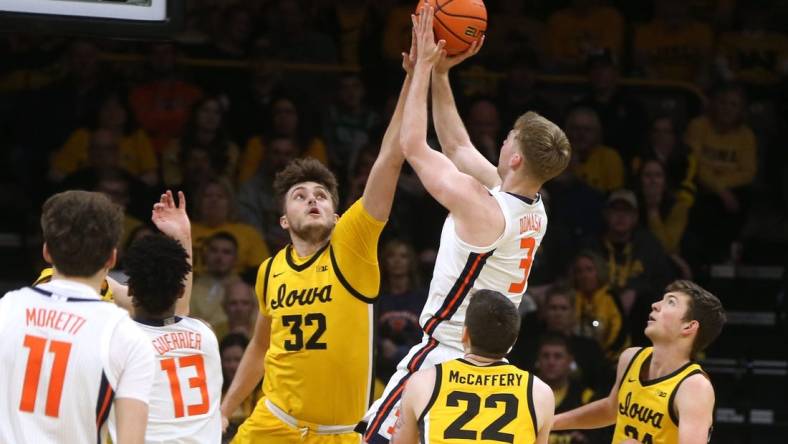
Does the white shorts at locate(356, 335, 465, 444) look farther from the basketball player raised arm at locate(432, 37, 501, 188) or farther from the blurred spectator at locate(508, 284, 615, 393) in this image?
the blurred spectator at locate(508, 284, 615, 393)

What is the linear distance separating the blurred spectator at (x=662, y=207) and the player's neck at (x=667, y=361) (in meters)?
4.86

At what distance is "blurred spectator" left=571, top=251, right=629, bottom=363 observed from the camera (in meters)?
10.4

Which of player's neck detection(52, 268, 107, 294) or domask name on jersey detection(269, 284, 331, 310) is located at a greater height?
player's neck detection(52, 268, 107, 294)

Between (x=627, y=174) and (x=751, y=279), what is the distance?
145 cm

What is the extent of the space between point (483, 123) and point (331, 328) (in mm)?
5018

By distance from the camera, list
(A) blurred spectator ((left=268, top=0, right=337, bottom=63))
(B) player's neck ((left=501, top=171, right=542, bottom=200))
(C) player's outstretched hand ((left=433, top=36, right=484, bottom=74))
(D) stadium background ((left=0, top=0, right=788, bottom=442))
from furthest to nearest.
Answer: (A) blurred spectator ((left=268, top=0, right=337, bottom=63)) < (D) stadium background ((left=0, top=0, right=788, bottom=442)) < (C) player's outstretched hand ((left=433, top=36, right=484, bottom=74)) < (B) player's neck ((left=501, top=171, right=542, bottom=200))

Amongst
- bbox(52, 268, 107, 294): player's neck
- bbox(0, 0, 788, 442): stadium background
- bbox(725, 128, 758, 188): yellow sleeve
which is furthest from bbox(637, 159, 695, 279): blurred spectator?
bbox(52, 268, 107, 294): player's neck

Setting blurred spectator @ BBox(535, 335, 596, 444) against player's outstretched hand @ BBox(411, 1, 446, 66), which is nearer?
player's outstretched hand @ BBox(411, 1, 446, 66)

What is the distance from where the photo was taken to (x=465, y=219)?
5750 mm

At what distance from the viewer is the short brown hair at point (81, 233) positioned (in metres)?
4.37

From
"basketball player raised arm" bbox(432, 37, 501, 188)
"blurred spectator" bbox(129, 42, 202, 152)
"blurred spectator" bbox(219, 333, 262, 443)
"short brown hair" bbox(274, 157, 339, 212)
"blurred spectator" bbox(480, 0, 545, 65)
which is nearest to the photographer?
"basketball player raised arm" bbox(432, 37, 501, 188)

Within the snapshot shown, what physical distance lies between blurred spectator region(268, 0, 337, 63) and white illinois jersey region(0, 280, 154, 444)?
7.59 metres

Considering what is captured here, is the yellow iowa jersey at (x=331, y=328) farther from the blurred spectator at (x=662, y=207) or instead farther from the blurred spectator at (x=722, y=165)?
the blurred spectator at (x=722, y=165)

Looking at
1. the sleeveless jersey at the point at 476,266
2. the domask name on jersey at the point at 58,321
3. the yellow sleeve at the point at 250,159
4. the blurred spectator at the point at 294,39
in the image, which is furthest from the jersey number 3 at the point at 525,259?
the blurred spectator at the point at 294,39
